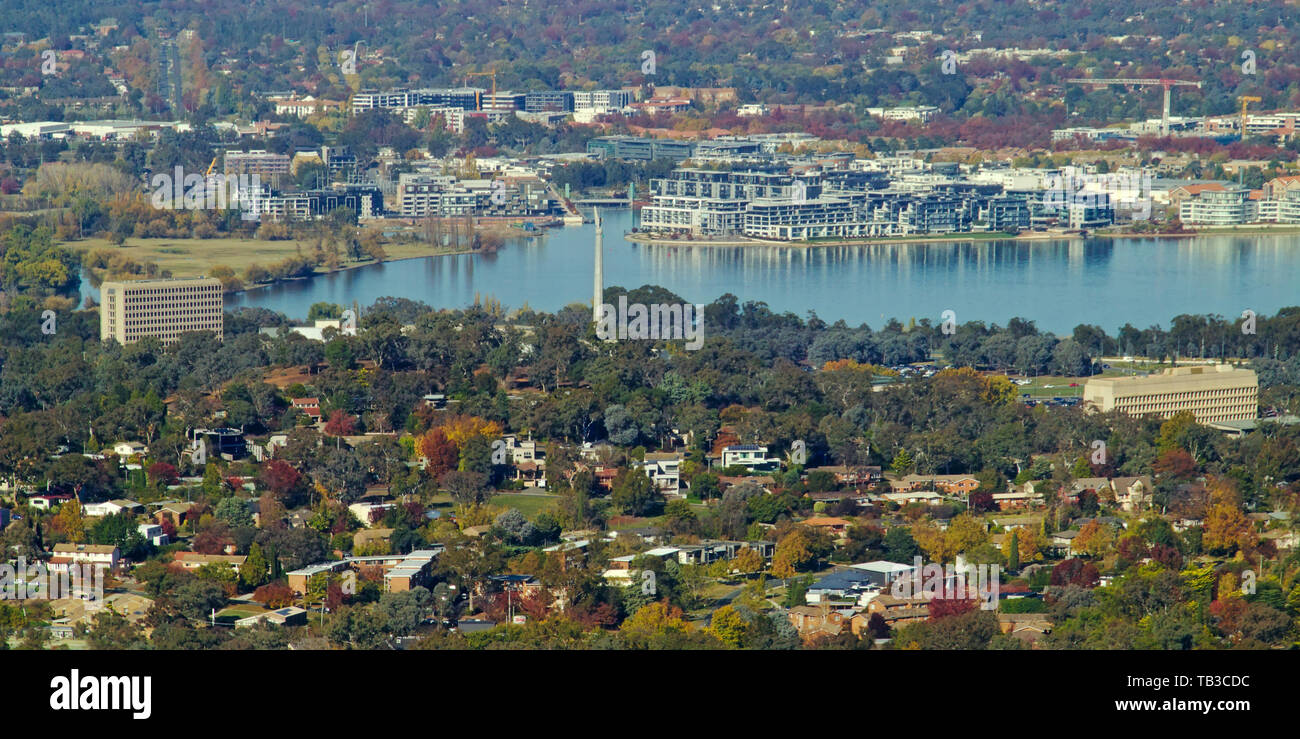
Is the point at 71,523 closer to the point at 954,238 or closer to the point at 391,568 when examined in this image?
the point at 391,568

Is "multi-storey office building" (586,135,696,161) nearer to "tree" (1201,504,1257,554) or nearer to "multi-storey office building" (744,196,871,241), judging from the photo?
"multi-storey office building" (744,196,871,241)

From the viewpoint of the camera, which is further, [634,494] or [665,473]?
[665,473]

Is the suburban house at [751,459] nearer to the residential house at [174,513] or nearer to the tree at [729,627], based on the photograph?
the residential house at [174,513]

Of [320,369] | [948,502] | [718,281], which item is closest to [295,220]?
[718,281]

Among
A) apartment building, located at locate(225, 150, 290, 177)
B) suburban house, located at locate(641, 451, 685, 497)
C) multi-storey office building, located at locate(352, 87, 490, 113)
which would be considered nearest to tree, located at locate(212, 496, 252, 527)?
suburban house, located at locate(641, 451, 685, 497)

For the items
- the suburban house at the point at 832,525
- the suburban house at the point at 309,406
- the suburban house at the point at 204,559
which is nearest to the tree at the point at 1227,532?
the suburban house at the point at 832,525

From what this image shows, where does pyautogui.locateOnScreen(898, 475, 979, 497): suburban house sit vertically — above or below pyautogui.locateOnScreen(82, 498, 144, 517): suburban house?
below

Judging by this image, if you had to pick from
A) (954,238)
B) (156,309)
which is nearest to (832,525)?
(156,309)
